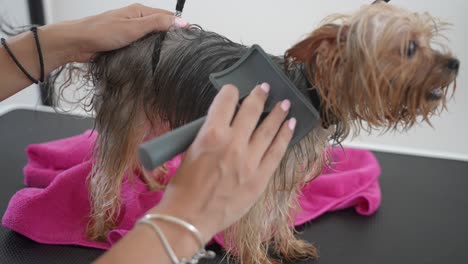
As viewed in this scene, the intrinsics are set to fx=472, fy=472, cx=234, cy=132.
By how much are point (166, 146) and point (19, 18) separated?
224 cm

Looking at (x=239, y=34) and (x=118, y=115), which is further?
(x=239, y=34)

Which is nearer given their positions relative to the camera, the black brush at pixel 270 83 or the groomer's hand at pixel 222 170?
the groomer's hand at pixel 222 170

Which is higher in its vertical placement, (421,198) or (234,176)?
(234,176)

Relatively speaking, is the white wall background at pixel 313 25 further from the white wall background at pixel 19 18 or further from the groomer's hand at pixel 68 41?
the groomer's hand at pixel 68 41

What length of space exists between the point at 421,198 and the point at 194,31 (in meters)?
1.13

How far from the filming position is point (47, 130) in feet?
7.82

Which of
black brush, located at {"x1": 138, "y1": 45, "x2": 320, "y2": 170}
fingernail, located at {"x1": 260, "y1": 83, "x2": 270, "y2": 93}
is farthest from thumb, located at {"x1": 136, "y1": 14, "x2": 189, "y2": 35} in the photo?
fingernail, located at {"x1": 260, "y1": 83, "x2": 270, "y2": 93}

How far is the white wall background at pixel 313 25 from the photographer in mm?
2295

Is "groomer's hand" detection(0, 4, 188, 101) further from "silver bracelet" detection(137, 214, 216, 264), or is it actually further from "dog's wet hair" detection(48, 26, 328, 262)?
"silver bracelet" detection(137, 214, 216, 264)

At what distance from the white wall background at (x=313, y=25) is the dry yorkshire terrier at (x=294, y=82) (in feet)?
3.31

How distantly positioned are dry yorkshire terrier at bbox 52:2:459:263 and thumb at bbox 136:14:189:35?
2 cm

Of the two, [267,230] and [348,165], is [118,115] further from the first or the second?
[348,165]

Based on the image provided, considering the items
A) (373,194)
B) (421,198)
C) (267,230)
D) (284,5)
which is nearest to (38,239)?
(267,230)

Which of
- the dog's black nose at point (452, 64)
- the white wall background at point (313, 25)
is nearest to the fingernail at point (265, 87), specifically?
the dog's black nose at point (452, 64)
